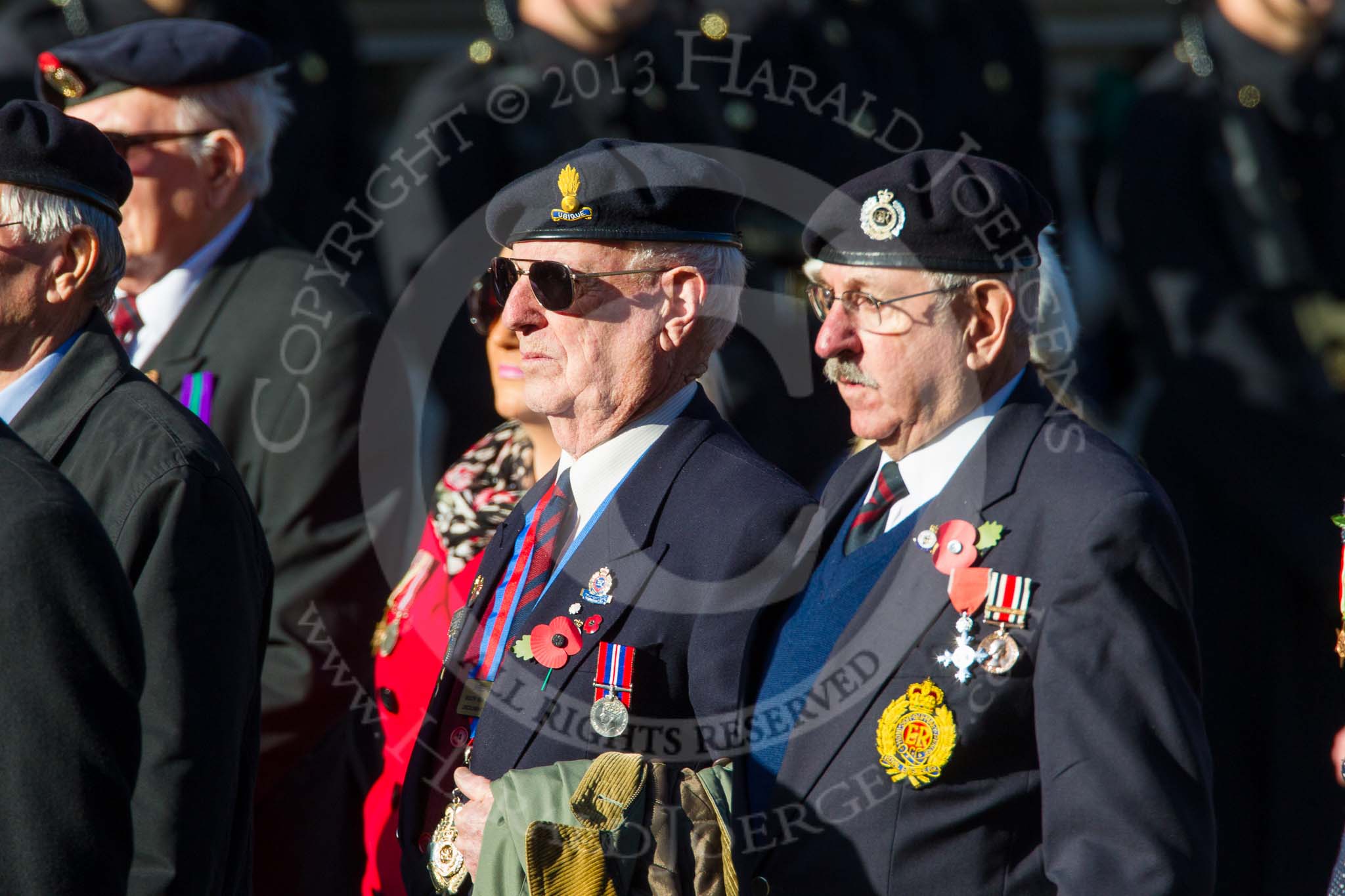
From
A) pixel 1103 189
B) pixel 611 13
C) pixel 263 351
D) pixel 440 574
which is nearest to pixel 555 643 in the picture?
pixel 440 574

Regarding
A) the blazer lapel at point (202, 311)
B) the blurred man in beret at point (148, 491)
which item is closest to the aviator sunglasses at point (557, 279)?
the blurred man in beret at point (148, 491)

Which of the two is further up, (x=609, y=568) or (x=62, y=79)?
(x=62, y=79)

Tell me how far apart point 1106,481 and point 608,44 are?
312 cm

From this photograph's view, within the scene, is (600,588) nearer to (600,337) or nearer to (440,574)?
(600,337)

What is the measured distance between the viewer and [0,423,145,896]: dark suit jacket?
2.04 metres

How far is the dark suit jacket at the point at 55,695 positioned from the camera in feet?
6.70

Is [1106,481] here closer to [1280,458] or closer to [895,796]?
[895,796]

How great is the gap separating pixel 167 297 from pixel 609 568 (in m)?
1.77

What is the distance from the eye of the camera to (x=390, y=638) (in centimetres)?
363

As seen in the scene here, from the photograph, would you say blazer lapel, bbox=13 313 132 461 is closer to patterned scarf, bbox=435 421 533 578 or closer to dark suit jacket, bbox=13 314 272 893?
dark suit jacket, bbox=13 314 272 893

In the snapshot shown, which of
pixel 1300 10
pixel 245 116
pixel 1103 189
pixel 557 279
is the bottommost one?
pixel 557 279

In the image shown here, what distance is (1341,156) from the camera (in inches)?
228

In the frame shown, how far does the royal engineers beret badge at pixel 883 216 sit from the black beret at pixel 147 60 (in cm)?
198

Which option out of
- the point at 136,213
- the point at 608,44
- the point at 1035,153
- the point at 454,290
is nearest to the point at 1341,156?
the point at 1035,153
